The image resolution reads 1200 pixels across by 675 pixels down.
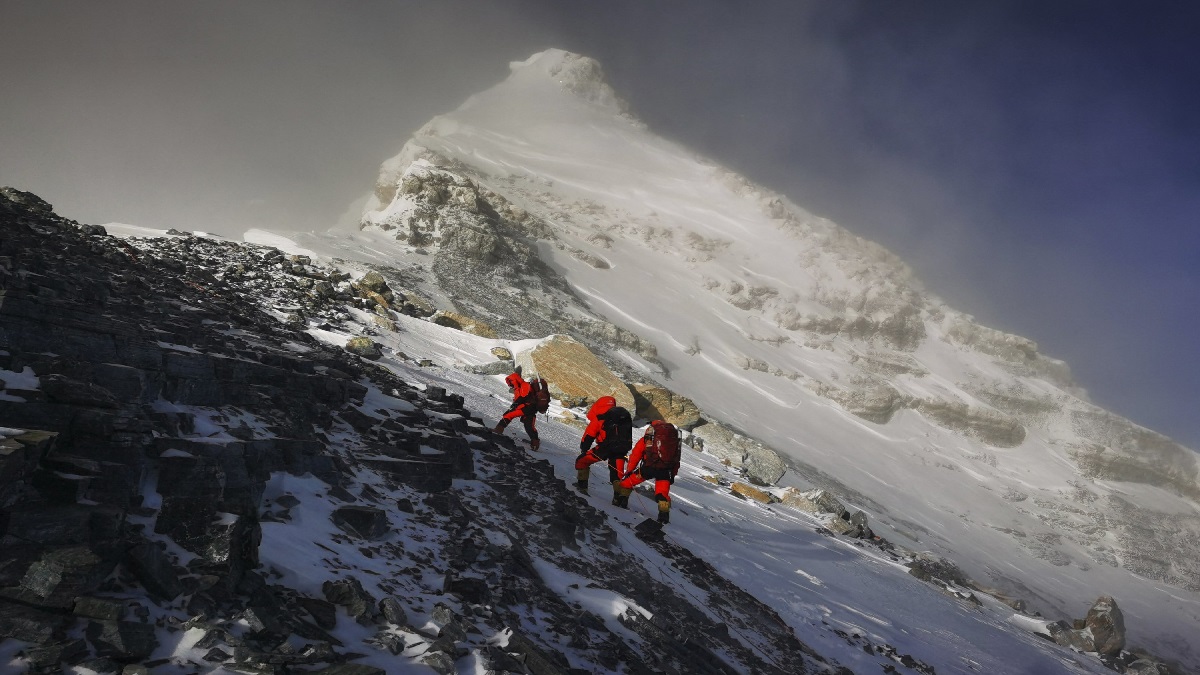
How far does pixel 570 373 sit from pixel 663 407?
16.1ft

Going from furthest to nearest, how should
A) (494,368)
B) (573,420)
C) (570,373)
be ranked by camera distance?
(570,373)
(494,368)
(573,420)

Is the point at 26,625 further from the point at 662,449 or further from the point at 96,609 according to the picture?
the point at 662,449

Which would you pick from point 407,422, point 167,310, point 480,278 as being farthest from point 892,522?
point 167,310

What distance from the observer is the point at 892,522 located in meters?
29.0

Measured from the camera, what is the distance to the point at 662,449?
846 centimetres

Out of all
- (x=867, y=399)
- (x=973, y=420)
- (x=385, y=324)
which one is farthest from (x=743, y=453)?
(x=973, y=420)

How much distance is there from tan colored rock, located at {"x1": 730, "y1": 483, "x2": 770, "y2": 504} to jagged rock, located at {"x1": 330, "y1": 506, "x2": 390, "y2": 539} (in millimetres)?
12329

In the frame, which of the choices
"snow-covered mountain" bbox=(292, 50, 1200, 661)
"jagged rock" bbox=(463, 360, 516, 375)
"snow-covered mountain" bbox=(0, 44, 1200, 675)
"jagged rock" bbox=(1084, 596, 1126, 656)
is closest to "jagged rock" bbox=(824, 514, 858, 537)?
"snow-covered mountain" bbox=(0, 44, 1200, 675)

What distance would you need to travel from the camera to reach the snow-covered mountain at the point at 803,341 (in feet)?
106

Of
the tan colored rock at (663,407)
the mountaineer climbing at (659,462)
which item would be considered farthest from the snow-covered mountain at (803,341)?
the mountaineer climbing at (659,462)

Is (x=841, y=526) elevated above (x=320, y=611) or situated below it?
above

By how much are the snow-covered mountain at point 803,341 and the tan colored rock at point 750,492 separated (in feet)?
33.2

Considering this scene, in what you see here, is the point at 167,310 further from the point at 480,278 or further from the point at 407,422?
the point at 480,278

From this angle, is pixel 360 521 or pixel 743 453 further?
pixel 743 453
